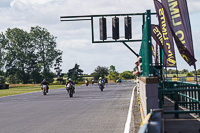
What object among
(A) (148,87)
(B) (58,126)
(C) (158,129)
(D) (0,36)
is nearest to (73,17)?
(B) (58,126)

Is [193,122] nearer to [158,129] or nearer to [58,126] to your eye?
[58,126]

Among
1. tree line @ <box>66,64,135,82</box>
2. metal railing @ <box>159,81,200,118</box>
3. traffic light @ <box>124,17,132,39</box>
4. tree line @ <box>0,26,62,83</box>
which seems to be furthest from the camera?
tree line @ <box>66,64,135,82</box>

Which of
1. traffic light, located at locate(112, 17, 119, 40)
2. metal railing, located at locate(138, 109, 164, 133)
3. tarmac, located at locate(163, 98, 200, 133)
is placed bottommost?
tarmac, located at locate(163, 98, 200, 133)

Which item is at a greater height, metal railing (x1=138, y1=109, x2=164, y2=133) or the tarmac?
metal railing (x1=138, y1=109, x2=164, y2=133)

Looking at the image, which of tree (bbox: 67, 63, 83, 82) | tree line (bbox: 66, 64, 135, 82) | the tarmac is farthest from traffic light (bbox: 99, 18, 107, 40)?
tree (bbox: 67, 63, 83, 82)

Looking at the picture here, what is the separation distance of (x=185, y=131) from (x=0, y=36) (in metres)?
90.0

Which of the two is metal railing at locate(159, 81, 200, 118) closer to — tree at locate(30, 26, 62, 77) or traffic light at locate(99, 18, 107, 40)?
traffic light at locate(99, 18, 107, 40)

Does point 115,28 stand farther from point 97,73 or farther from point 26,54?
point 97,73

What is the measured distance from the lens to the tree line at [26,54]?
303ft

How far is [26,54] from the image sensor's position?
94.6 m

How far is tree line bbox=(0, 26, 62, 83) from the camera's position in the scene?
3642 inches

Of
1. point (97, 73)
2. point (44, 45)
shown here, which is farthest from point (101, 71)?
point (44, 45)

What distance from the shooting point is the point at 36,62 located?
97312 millimetres

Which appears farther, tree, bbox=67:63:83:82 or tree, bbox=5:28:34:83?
tree, bbox=67:63:83:82
